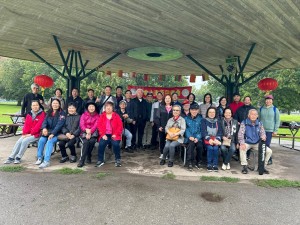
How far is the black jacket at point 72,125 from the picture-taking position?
549cm

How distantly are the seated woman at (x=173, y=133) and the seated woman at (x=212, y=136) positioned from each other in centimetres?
53

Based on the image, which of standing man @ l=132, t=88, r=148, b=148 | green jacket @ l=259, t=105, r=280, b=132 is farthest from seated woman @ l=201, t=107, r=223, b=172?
standing man @ l=132, t=88, r=148, b=148

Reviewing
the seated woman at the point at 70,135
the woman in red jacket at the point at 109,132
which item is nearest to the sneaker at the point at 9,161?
the seated woman at the point at 70,135

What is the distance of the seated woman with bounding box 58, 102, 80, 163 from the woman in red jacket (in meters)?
0.61

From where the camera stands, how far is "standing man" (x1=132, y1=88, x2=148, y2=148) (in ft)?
22.9

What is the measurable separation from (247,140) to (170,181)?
7.25 feet

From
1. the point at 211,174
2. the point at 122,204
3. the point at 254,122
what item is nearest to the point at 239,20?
the point at 254,122

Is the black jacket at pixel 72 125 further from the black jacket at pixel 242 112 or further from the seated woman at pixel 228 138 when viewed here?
the black jacket at pixel 242 112

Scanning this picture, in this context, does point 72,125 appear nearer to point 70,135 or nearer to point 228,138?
point 70,135

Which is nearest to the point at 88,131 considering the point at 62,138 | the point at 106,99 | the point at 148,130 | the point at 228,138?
the point at 62,138

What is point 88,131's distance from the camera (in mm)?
5305

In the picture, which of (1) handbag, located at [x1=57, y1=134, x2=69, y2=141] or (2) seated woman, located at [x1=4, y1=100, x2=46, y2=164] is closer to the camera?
(2) seated woman, located at [x1=4, y1=100, x2=46, y2=164]

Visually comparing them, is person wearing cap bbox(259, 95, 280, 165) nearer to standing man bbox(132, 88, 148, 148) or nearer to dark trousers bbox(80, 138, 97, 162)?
standing man bbox(132, 88, 148, 148)

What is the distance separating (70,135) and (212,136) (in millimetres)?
3369
